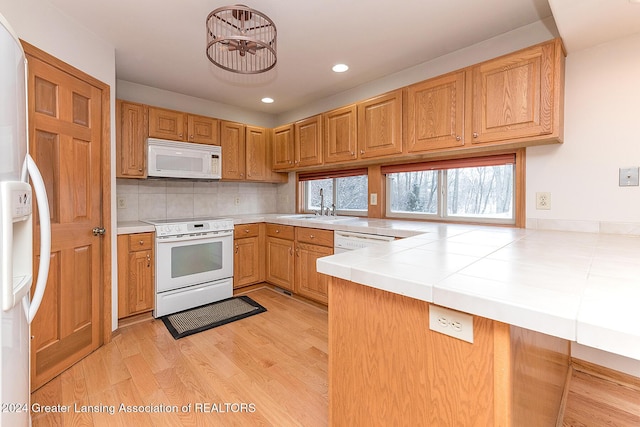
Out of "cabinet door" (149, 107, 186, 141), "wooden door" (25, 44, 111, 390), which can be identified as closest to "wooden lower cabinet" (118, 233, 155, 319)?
"wooden door" (25, 44, 111, 390)

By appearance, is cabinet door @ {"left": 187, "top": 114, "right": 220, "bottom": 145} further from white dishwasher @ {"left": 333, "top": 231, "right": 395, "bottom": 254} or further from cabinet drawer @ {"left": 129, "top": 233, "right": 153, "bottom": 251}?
white dishwasher @ {"left": 333, "top": 231, "right": 395, "bottom": 254}

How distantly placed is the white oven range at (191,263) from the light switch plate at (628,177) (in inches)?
124

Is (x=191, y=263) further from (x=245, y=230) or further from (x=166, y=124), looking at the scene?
(x=166, y=124)

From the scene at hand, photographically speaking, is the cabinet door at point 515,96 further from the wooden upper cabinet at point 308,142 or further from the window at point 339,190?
the wooden upper cabinet at point 308,142

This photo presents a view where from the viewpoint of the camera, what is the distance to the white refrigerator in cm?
72

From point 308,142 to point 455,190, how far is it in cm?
166

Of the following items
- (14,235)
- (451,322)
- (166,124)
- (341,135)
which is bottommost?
(451,322)

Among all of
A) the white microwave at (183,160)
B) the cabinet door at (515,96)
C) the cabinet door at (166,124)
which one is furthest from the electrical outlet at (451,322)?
the cabinet door at (166,124)

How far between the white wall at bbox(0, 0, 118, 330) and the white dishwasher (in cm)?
187

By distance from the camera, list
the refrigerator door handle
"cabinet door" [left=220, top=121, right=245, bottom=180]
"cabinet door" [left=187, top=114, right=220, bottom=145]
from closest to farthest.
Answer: the refrigerator door handle, "cabinet door" [left=187, top=114, right=220, bottom=145], "cabinet door" [left=220, top=121, right=245, bottom=180]

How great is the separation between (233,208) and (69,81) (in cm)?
213

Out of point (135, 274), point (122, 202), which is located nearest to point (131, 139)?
point (122, 202)

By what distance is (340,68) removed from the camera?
260 centimetres

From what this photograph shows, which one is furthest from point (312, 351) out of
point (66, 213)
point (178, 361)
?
point (66, 213)
